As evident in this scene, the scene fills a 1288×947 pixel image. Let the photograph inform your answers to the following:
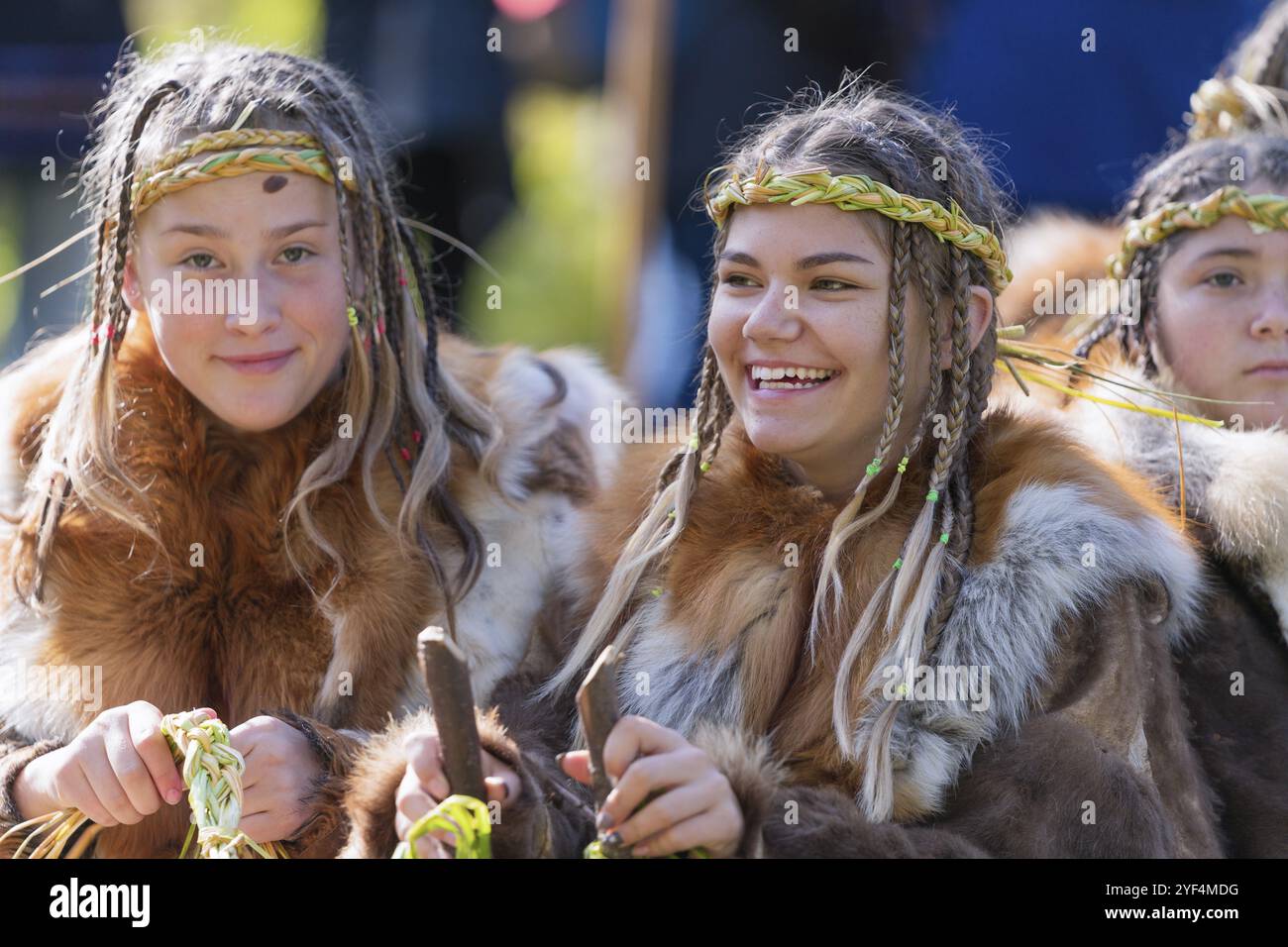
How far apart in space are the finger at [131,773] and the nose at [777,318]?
108 cm

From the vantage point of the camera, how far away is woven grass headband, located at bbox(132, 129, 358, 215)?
96.1 inches

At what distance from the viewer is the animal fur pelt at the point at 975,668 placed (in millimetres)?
1915

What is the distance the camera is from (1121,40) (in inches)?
173

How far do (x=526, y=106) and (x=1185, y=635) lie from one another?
6580mm

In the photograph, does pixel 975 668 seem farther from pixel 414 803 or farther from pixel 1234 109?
pixel 1234 109

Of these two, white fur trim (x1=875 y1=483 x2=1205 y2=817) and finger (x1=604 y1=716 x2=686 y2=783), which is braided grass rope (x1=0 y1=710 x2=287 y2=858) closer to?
finger (x1=604 y1=716 x2=686 y2=783)

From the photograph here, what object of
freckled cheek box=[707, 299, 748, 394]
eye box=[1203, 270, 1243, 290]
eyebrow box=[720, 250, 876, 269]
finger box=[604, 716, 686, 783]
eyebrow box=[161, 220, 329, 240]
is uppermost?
eyebrow box=[161, 220, 329, 240]

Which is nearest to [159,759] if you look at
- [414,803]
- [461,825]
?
[414,803]

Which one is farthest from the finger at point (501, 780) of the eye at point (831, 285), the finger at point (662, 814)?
the eye at point (831, 285)

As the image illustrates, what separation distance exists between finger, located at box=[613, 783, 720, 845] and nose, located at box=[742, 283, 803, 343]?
74 centimetres

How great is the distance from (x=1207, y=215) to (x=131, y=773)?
203 centimetres

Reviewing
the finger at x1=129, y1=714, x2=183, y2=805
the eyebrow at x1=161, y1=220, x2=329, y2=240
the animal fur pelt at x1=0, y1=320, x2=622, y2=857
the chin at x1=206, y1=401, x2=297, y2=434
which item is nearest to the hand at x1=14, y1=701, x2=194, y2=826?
the finger at x1=129, y1=714, x2=183, y2=805

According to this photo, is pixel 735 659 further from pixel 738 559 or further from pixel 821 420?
pixel 821 420
